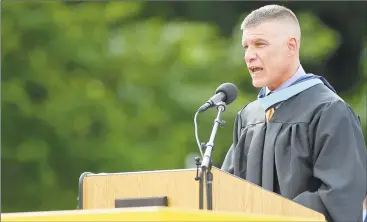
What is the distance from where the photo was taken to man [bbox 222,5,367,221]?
6191 mm

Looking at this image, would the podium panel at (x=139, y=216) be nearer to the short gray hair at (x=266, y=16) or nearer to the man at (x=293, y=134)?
the man at (x=293, y=134)

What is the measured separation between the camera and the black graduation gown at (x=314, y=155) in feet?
20.2

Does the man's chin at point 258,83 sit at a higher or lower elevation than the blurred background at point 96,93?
lower

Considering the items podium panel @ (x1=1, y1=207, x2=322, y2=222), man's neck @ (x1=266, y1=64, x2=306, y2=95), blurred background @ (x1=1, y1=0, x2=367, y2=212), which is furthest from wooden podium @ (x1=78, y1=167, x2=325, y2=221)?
blurred background @ (x1=1, y1=0, x2=367, y2=212)

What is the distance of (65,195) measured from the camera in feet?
47.9

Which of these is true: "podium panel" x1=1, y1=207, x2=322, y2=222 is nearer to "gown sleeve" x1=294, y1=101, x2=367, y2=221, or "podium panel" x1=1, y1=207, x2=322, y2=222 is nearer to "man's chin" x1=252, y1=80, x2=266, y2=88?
"gown sleeve" x1=294, y1=101, x2=367, y2=221

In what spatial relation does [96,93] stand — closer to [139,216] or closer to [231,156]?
[231,156]

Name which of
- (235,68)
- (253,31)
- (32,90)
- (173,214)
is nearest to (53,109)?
(32,90)

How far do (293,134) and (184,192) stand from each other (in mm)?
740

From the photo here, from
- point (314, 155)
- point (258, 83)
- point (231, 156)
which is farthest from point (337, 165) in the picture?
point (231, 156)

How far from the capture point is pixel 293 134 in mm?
6402

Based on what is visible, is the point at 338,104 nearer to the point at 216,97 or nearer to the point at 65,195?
the point at 216,97

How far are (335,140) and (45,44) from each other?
Answer: 9.03 metres

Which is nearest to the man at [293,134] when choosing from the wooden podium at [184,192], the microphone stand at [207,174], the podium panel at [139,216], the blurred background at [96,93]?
the wooden podium at [184,192]
